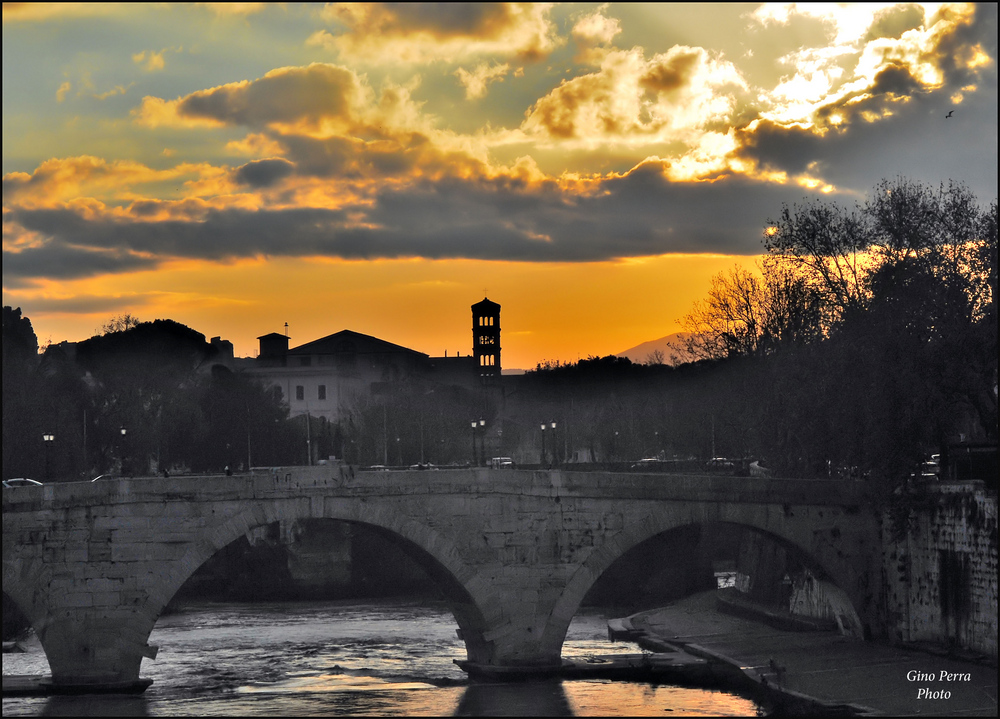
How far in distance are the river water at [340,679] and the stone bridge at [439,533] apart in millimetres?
1415

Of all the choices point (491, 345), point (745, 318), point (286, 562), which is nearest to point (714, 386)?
point (745, 318)

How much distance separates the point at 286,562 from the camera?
63125 millimetres

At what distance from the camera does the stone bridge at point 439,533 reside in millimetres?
31469

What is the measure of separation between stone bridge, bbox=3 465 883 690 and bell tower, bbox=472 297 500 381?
8506cm

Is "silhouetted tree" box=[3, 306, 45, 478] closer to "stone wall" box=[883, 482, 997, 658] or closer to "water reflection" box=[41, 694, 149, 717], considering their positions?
"water reflection" box=[41, 694, 149, 717]

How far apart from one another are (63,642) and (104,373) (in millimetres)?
39615

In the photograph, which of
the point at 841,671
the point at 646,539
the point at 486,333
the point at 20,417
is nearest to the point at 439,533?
the point at 646,539

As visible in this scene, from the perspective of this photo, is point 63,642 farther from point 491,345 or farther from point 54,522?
point 491,345

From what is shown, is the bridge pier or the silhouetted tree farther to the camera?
the silhouetted tree

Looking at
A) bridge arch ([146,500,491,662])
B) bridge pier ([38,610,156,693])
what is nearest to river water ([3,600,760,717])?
bridge pier ([38,610,156,693])

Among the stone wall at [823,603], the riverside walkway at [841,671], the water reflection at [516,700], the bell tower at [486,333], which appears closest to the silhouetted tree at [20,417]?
the riverside walkway at [841,671]

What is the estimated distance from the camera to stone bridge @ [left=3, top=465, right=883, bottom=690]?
1239 inches

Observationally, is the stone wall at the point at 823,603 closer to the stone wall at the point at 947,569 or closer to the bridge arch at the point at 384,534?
the stone wall at the point at 947,569

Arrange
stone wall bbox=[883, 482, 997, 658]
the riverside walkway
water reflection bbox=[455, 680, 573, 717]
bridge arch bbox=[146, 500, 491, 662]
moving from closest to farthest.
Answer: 1. the riverside walkway
2. water reflection bbox=[455, 680, 573, 717]
3. bridge arch bbox=[146, 500, 491, 662]
4. stone wall bbox=[883, 482, 997, 658]
